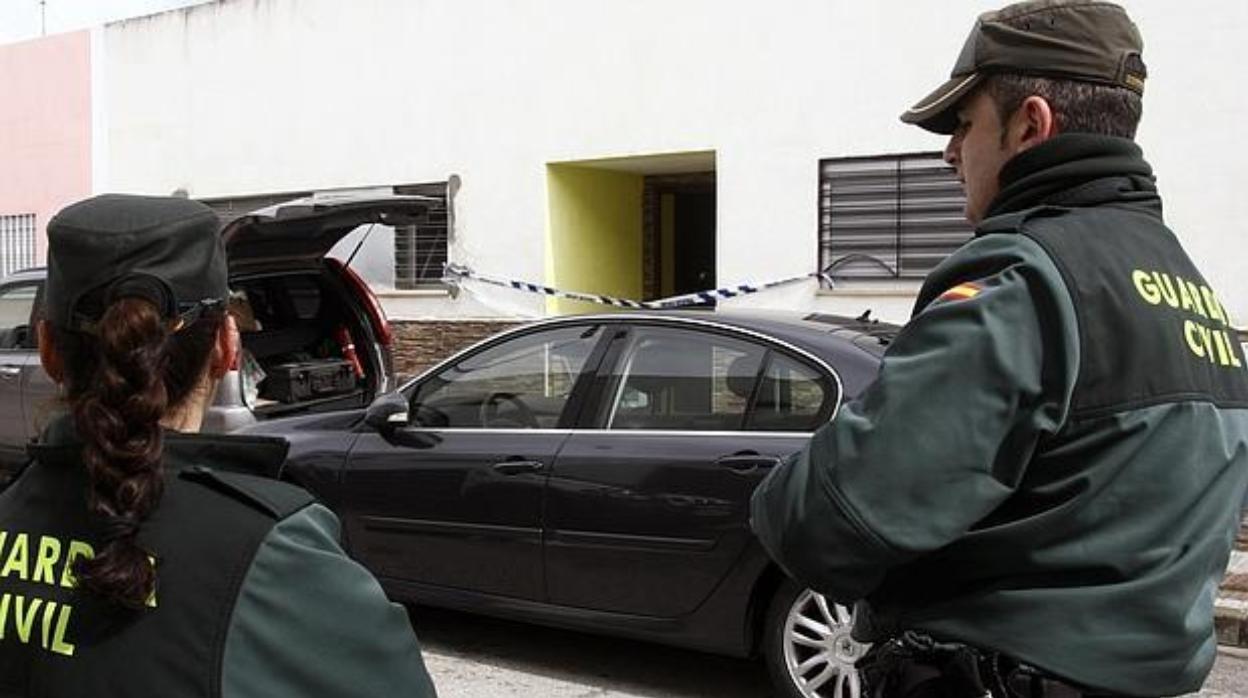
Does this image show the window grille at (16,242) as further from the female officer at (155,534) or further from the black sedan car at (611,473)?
the female officer at (155,534)

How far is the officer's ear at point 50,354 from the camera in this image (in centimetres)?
140

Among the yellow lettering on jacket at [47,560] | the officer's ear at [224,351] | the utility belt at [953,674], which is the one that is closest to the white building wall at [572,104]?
the utility belt at [953,674]

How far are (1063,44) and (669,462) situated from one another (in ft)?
9.72

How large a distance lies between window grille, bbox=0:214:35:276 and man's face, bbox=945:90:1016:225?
51.7ft

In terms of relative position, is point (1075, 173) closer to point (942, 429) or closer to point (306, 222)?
point (942, 429)

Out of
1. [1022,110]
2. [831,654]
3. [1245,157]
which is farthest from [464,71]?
[1022,110]

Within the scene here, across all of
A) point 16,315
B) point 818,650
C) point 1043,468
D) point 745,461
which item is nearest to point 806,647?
point 818,650

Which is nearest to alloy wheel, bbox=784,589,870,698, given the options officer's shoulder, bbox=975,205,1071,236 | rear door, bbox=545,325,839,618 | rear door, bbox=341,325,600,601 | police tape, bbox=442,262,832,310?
rear door, bbox=545,325,839,618

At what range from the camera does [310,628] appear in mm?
1271

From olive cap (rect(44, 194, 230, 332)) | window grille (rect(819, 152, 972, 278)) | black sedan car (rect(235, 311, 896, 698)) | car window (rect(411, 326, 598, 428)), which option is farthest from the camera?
window grille (rect(819, 152, 972, 278))

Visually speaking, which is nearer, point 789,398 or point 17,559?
point 17,559

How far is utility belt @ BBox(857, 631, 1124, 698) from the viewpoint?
1590 mm

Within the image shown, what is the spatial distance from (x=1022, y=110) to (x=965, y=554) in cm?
63

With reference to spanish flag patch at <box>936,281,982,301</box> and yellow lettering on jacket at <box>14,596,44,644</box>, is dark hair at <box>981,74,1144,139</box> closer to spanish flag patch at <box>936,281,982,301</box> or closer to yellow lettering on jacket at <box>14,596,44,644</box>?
spanish flag patch at <box>936,281,982,301</box>
